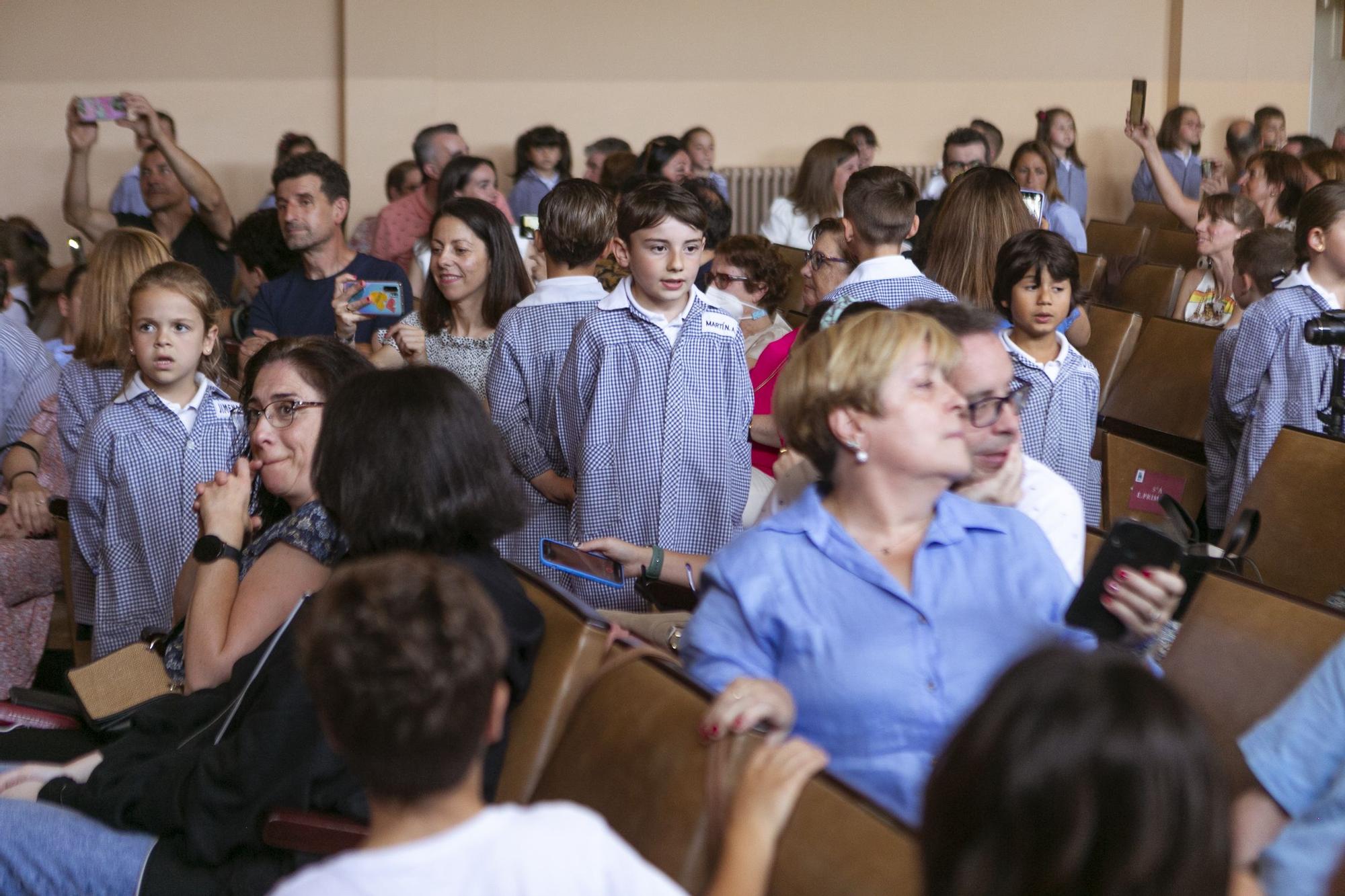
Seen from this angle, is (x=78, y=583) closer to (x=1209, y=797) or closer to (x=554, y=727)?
(x=554, y=727)

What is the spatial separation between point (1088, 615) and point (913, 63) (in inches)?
357

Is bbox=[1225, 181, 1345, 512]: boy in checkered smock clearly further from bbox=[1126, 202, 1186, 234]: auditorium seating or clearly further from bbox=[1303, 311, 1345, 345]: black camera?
bbox=[1126, 202, 1186, 234]: auditorium seating

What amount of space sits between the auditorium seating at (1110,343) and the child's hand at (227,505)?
3020 mm

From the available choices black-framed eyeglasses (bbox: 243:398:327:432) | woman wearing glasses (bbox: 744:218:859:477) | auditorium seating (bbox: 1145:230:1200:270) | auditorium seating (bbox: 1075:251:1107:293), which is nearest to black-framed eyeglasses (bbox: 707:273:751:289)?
woman wearing glasses (bbox: 744:218:859:477)

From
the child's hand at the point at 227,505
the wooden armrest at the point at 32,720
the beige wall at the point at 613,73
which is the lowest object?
the wooden armrest at the point at 32,720

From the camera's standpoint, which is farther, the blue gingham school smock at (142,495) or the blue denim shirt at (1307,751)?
the blue gingham school smock at (142,495)

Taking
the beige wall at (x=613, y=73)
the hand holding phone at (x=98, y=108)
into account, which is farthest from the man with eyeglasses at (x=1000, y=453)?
the beige wall at (x=613, y=73)

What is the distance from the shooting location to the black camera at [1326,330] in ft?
9.30

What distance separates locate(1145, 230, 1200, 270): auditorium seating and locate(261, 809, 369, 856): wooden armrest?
6.18m

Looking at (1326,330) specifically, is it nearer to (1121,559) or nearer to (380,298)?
(1121,559)

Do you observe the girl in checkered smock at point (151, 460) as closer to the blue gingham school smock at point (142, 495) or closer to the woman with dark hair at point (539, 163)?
the blue gingham school smock at point (142, 495)

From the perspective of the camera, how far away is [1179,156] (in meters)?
9.21

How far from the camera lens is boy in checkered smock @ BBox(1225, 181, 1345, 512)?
138 inches

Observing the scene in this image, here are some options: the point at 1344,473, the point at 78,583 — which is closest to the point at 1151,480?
Answer: the point at 1344,473
